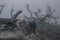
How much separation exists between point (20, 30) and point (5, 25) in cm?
30

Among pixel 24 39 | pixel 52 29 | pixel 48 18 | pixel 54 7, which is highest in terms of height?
pixel 54 7

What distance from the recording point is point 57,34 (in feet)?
10.3

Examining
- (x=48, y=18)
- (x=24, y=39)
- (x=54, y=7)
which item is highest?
(x=54, y=7)

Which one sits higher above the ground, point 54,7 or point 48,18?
point 54,7

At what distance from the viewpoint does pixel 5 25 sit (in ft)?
9.94

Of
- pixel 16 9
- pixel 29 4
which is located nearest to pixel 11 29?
pixel 16 9

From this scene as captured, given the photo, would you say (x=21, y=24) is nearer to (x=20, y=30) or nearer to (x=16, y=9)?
(x=20, y=30)

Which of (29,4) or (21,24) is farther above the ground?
(29,4)

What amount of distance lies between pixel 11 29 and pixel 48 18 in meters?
0.75

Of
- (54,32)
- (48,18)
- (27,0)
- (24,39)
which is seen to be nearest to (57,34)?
(54,32)

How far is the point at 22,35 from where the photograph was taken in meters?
3.05

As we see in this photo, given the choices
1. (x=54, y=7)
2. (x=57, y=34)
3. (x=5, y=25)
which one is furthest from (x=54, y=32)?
(x=5, y=25)

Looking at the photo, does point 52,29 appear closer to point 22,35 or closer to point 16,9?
point 22,35

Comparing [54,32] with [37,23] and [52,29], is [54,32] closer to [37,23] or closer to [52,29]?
[52,29]
